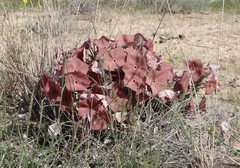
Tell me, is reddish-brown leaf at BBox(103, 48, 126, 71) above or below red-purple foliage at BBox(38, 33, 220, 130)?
above

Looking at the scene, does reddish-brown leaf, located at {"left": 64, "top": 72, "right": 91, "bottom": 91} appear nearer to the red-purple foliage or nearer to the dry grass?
the red-purple foliage

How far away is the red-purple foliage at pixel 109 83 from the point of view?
1.42 meters

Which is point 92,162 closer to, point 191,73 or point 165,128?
point 165,128

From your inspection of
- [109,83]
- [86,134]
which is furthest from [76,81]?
[86,134]

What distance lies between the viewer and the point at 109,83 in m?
1.49

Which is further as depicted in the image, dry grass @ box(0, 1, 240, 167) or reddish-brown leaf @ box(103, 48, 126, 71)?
reddish-brown leaf @ box(103, 48, 126, 71)

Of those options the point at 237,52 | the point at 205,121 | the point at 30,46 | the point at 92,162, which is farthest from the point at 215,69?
the point at 237,52

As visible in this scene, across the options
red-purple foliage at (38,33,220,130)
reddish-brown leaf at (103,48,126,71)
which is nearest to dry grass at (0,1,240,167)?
red-purple foliage at (38,33,220,130)

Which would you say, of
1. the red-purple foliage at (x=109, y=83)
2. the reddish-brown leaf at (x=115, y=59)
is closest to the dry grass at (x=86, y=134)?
the red-purple foliage at (x=109, y=83)

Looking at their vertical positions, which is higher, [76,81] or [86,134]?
[76,81]

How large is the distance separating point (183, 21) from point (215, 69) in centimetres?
478

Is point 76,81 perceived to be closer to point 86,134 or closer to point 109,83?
point 109,83

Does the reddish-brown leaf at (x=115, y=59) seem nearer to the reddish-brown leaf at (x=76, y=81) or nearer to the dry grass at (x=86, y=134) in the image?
the reddish-brown leaf at (x=76, y=81)

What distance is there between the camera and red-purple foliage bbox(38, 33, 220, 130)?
1423mm
